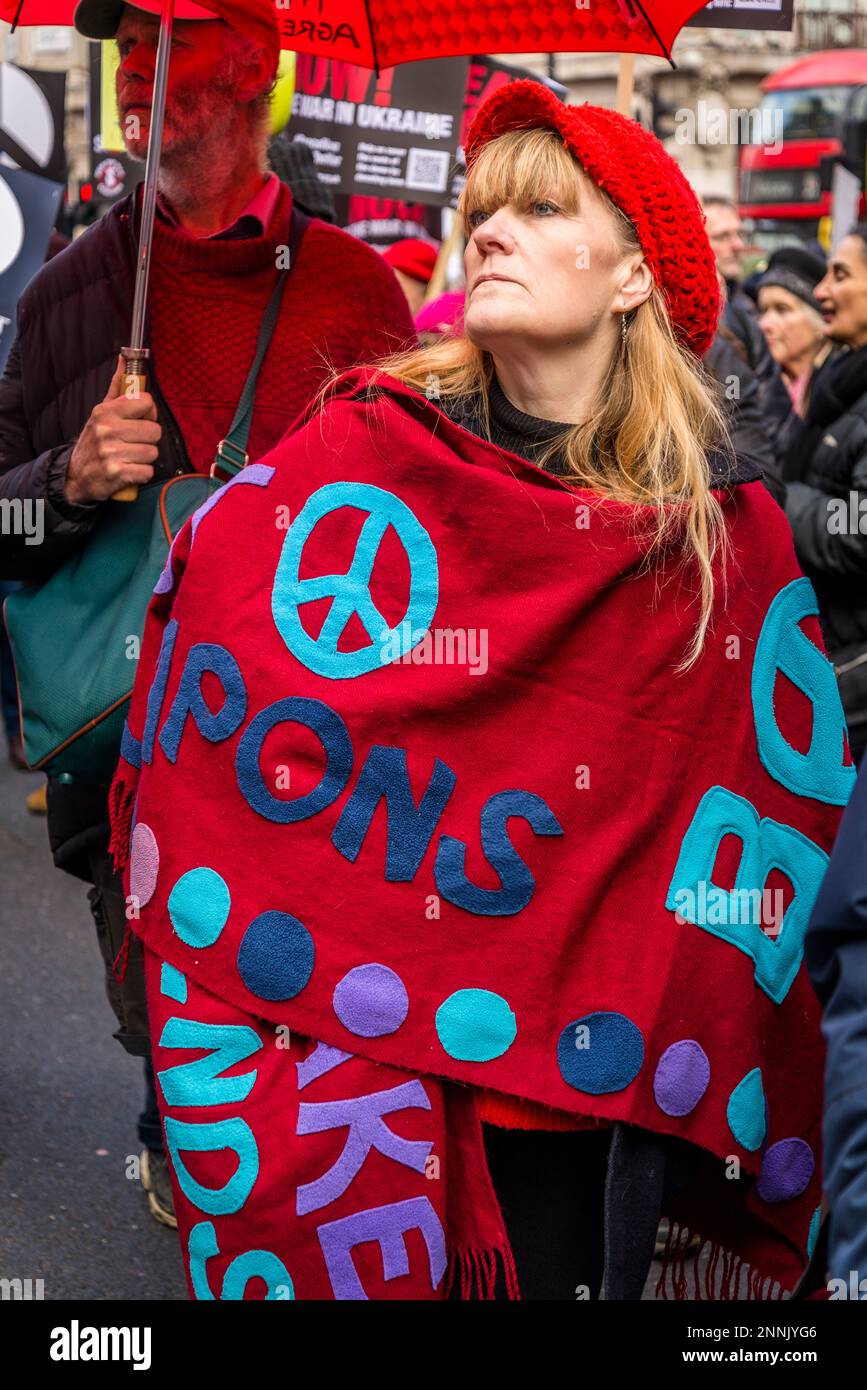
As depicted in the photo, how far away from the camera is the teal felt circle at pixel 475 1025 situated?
2.30 meters

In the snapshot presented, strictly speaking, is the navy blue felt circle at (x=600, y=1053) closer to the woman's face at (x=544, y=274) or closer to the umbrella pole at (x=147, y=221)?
the woman's face at (x=544, y=274)

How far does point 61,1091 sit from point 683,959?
2.83m

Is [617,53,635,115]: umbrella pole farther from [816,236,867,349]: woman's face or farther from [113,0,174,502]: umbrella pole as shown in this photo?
[113,0,174,502]: umbrella pole

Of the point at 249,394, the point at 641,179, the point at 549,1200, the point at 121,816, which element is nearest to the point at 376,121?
the point at 249,394

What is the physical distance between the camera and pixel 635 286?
2.56m

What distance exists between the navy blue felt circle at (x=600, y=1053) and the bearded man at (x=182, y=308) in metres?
1.24

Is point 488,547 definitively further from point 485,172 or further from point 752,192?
point 752,192

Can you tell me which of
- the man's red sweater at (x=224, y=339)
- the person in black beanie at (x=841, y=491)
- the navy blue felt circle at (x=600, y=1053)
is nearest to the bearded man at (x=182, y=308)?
the man's red sweater at (x=224, y=339)

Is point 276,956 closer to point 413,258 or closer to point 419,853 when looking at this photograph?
point 419,853

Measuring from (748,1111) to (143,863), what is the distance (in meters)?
0.86

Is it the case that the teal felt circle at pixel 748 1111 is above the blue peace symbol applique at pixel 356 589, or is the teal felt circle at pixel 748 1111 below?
below

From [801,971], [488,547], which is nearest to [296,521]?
[488,547]

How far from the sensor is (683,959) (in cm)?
236

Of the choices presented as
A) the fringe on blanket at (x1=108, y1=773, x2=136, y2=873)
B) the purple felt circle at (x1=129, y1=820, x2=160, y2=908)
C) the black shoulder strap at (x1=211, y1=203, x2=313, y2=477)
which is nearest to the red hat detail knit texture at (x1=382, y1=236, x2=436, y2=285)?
the black shoulder strap at (x1=211, y1=203, x2=313, y2=477)
